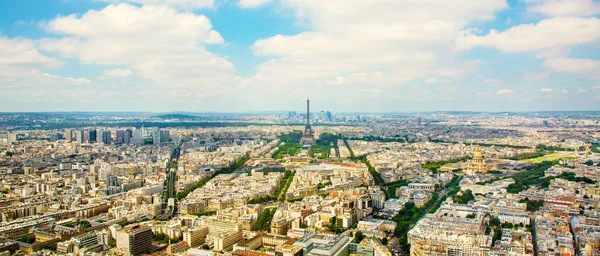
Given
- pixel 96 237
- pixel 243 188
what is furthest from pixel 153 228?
pixel 243 188

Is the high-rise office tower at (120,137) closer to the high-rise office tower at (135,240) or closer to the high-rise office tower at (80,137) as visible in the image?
the high-rise office tower at (80,137)

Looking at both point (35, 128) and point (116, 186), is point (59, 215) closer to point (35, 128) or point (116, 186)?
point (116, 186)

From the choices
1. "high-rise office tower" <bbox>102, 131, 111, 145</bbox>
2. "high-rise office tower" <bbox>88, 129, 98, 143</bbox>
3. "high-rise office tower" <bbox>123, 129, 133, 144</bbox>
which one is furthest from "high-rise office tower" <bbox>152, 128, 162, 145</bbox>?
"high-rise office tower" <bbox>88, 129, 98, 143</bbox>

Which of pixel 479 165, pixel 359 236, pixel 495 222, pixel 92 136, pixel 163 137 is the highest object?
pixel 92 136

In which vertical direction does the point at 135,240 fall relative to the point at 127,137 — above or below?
below

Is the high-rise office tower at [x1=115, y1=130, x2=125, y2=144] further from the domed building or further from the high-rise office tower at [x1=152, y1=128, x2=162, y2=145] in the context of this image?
the domed building

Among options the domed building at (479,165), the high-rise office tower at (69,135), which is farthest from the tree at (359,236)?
the high-rise office tower at (69,135)

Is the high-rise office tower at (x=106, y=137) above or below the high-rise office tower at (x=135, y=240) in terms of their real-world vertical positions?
above

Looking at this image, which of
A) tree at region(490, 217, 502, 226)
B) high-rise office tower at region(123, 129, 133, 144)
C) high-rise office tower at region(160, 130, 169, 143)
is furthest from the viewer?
high-rise office tower at region(160, 130, 169, 143)

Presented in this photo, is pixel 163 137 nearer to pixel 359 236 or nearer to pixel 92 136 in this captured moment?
pixel 92 136

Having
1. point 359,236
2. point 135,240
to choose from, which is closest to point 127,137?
point 135,240

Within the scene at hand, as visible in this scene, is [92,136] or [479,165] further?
[92,136]
